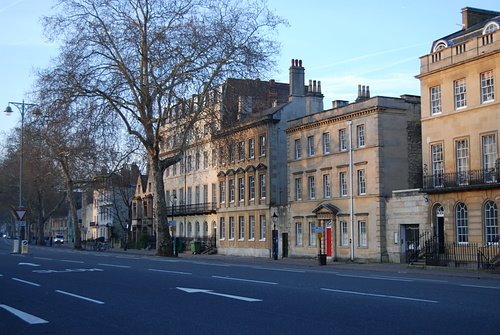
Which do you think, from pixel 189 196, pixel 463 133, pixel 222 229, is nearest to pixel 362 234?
pixel 463 133

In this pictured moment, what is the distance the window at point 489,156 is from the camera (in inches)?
1352

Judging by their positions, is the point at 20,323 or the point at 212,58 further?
the point at 212,58

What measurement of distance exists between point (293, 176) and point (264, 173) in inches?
175

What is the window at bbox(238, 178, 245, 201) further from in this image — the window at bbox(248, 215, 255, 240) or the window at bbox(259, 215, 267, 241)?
the window at bbox(259, 215, 267, 241)

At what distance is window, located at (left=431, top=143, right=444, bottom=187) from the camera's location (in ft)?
124

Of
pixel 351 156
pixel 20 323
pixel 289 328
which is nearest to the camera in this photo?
pixel 289 328

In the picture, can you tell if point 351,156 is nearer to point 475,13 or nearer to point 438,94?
point 438,94

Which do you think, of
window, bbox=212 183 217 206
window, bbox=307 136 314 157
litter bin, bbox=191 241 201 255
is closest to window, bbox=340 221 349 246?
window, bbox=307 136 314 157

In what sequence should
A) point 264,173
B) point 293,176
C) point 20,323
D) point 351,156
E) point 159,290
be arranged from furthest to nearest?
1. point 264,173
2. point 293,176
3. point 351,156
4. point 159,290
5. point 20,323

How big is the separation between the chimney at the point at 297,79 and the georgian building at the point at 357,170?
6.00m

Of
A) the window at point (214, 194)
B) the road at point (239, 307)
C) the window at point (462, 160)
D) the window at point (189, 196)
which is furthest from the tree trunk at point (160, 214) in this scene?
the road at point (239, 307)

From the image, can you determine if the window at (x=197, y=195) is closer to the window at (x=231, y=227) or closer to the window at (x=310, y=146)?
the window at (x=231, y=227)

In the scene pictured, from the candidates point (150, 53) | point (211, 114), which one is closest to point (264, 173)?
point (211, 114)

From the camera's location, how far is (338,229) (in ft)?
149
